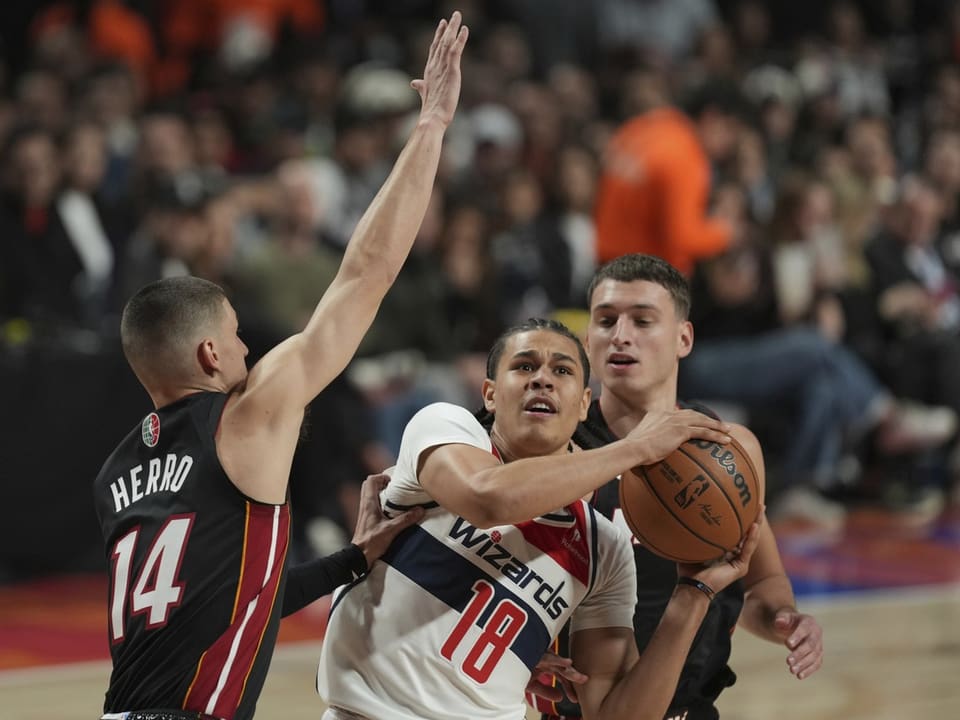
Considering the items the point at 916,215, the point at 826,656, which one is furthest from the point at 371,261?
the point at 916,215

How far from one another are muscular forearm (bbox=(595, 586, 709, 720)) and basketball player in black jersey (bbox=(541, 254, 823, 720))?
44 centimetres

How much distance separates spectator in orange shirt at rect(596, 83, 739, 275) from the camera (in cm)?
923

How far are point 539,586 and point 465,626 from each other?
20 centimetres

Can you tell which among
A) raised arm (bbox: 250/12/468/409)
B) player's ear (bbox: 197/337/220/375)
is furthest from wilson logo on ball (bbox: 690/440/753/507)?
player's ear (bbox: 197/337/220/375)

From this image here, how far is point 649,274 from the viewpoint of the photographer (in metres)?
3.98

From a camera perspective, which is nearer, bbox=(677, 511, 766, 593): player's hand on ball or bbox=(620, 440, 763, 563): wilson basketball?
bbox=(620, 440, 763, 563): wilson basketball

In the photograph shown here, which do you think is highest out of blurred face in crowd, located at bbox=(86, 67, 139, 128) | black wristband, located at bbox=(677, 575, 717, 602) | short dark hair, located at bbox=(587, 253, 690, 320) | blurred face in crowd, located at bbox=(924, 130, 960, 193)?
blurred face in crowd, located at bbox=(924, 130, 960, 193)

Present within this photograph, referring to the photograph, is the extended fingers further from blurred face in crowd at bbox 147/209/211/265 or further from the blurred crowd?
blurred face in crowd at bbox 147/209/211/265

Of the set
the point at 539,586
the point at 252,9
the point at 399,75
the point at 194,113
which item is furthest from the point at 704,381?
the point at 539,586

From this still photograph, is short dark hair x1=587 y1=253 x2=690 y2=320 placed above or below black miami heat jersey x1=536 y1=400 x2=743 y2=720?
above

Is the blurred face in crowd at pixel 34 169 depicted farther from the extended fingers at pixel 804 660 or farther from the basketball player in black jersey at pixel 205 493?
the extended fingers at pixel 804 660

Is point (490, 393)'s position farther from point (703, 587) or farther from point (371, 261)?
point (703, 587)

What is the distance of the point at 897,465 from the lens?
10.9m

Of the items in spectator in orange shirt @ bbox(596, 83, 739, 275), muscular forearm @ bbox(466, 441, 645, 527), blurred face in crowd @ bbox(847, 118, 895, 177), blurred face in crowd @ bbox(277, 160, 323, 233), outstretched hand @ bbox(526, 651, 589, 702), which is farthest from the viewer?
blurred face in crowd @ bbox(847, 118, 895, 177)
